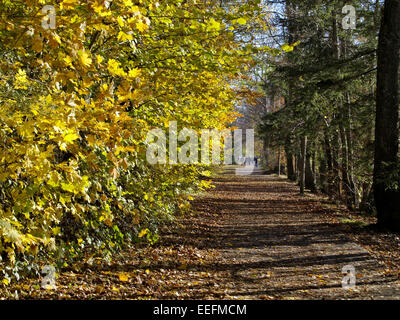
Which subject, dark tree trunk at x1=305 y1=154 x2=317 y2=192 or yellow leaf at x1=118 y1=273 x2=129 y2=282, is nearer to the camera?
yellow leaf at x1=118 y1=273 x2=129 y2=282

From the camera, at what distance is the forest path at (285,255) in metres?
5.62

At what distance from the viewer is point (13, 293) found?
14.7 ft

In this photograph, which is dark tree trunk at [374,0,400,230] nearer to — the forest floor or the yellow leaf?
the forest floor

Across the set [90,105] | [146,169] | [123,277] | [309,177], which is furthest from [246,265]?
[309,177]

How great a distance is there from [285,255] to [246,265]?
3.72 feet

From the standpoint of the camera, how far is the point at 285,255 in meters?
7.72

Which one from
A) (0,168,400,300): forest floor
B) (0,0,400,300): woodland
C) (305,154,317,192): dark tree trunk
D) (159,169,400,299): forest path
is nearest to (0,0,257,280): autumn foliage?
(0,0,400,300): woodland

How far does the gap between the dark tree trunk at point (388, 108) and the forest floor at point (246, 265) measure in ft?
2.46

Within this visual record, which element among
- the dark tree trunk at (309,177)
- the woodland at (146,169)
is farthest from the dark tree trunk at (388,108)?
the dark tree trunk at (309,177)

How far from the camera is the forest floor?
5.32 meters

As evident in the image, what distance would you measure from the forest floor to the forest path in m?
0.02

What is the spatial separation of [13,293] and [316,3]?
1461 centimetres

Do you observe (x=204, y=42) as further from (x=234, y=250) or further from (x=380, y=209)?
(x=380, y=209)

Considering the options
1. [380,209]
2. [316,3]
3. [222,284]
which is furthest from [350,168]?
[222,284]
